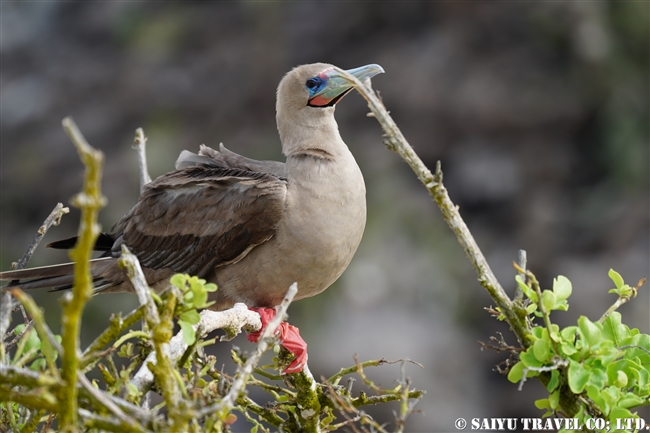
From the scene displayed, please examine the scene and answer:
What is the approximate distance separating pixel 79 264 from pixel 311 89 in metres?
2.79

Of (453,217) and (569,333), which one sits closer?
(569,333)

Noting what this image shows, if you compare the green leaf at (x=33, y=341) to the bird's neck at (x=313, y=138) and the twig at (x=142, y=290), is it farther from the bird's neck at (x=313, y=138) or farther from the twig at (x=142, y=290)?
the bird's neck at (x=313, y=138)

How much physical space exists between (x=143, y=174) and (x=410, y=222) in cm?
551

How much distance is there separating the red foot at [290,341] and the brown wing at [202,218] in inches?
13.8

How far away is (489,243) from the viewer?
30.3 ft

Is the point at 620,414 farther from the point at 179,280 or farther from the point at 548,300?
the point at 179,280

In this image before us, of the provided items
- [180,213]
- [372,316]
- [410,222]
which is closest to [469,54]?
[410,222]

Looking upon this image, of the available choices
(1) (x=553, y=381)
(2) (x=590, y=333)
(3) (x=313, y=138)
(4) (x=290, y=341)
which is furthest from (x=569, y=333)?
(3) (x=313, y=138)

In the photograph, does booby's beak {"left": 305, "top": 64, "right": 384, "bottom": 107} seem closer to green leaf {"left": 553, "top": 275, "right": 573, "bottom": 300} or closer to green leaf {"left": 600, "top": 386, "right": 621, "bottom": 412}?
green leaf {"left": 553, "top": 275, "right": 573, "bottom": 300}

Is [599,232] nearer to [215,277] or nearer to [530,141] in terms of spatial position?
[530,141]

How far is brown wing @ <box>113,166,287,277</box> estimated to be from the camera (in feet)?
12.0

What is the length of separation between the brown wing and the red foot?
0.35m

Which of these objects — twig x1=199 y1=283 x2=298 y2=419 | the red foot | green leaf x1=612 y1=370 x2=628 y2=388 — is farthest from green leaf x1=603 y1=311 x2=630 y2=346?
the red foot

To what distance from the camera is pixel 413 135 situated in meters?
9.88
